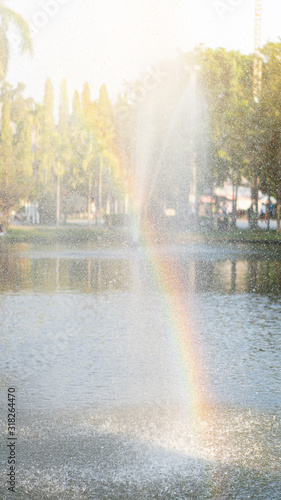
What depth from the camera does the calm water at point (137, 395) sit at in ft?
15.4

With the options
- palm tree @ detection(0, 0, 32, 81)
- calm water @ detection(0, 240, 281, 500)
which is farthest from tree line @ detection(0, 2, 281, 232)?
calm water @ detection(0, 240, 281, 500)

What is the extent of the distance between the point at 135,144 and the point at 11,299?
4604cm

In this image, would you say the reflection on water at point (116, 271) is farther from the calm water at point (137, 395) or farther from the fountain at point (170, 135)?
the fountain at point (170, 135)

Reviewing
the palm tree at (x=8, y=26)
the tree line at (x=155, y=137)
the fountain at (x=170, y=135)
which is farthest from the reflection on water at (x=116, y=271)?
the fountain at (x=170, y=135)

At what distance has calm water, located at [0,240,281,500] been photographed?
4684mm

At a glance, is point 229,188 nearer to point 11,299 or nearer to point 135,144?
point 135,144

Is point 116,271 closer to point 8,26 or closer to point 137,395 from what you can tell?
point 137,395

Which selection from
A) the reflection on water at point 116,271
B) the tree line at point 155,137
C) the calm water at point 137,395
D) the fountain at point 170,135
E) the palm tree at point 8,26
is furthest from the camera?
the fountain at point 170,135

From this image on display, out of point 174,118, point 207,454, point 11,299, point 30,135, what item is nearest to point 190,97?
point 174,118

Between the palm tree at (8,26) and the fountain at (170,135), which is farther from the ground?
the palm tree at (8,26)

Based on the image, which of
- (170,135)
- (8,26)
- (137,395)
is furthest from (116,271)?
(170,135)

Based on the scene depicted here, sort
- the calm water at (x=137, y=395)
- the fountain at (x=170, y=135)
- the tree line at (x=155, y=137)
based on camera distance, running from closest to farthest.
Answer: the calm water at (x=137, y=395)
the tree line at (x=155, y=137)
the fountain at (x=170, y=135)

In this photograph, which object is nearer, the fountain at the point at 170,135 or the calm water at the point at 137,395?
the calm water at the point at 137,395

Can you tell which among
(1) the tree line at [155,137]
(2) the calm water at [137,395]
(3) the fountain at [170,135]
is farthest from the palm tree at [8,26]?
(2) the calm water at [137,395]
